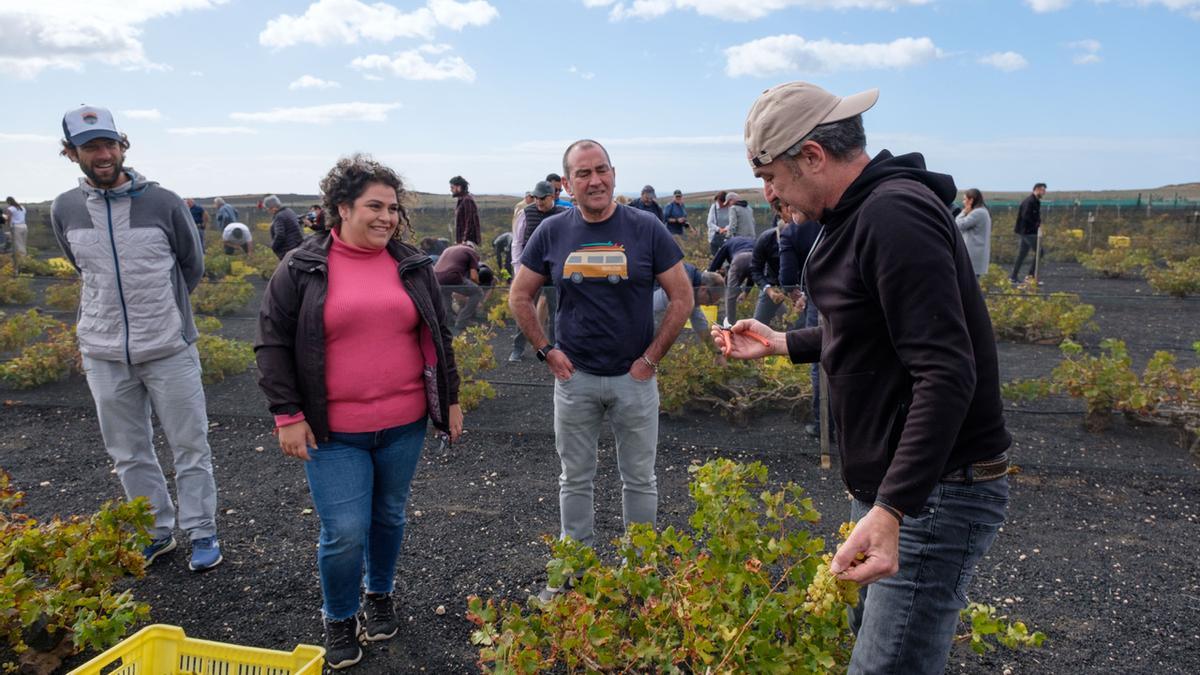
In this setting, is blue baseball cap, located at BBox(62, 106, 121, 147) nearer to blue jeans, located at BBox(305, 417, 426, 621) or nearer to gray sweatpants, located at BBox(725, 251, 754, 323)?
blue jeans, located at BBox(305, 417, 426, 621)

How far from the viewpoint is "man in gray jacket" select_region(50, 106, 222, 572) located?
360cm

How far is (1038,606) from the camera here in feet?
11.4

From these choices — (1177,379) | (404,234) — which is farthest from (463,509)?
(1177,379)

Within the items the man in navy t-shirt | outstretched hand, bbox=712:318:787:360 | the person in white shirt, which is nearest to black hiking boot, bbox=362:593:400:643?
the man in navy t-shirt

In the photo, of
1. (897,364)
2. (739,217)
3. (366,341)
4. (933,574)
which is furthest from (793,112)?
(739,217)

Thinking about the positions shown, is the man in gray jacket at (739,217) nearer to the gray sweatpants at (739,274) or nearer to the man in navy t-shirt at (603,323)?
the gray sweatpants at (739,274)

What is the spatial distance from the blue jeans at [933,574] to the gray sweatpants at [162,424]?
3.26 meters

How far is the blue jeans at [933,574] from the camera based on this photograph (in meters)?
1.79

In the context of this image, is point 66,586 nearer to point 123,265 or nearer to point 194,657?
point 194,657

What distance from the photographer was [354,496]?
2.95m

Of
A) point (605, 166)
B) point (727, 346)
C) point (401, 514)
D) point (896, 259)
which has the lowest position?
point (401, 514)

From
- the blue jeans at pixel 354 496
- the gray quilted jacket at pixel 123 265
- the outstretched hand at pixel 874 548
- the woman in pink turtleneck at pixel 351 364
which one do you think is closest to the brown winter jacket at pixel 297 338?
the woman in pink turtleneck at pixel 351 364

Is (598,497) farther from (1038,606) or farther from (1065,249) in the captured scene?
(1065,249)

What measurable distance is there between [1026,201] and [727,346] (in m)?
13.9
